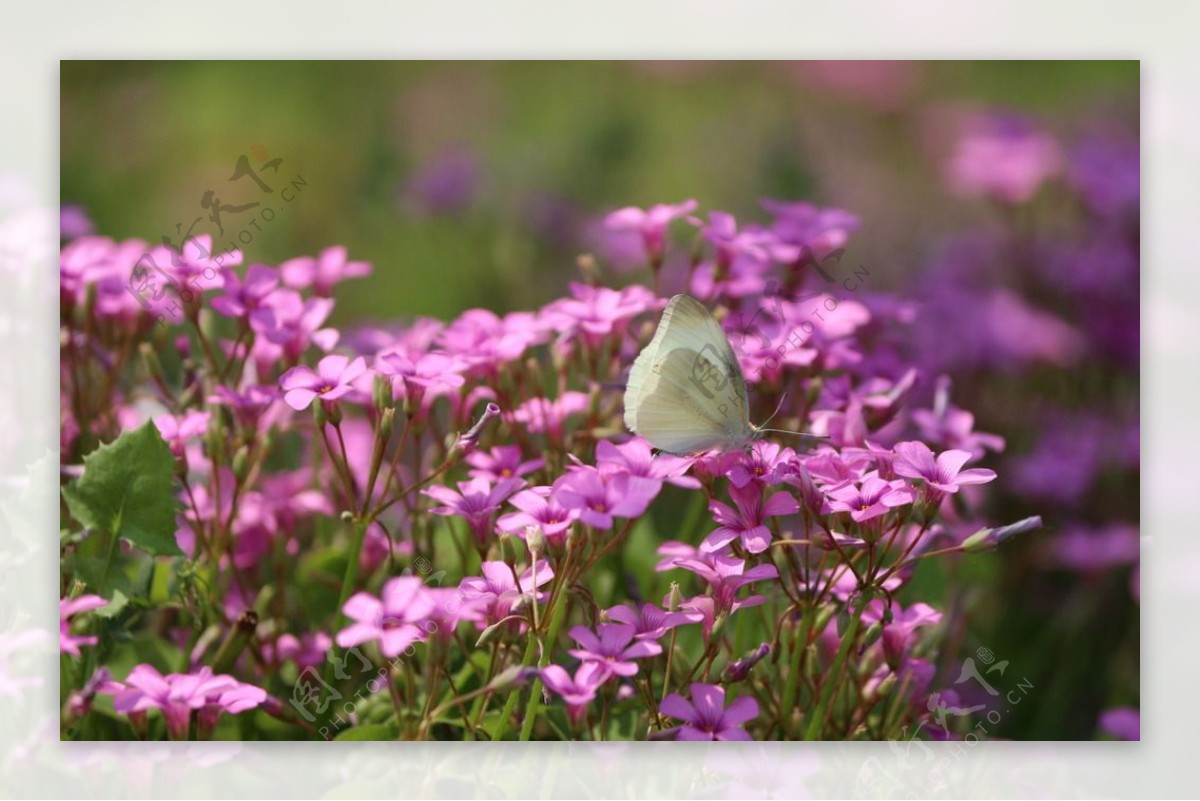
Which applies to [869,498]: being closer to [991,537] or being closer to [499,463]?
[991,537]

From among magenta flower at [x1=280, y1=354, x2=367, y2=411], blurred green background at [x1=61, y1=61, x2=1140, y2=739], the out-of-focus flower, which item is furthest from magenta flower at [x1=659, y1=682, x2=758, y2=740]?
the out-of-focus flower

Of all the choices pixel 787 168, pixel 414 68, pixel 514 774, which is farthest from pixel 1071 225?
pixel 514 774

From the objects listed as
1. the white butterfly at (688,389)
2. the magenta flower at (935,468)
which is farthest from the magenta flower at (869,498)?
the white butterfly at (688,389)

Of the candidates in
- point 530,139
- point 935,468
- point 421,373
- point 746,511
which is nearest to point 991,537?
point 935,468

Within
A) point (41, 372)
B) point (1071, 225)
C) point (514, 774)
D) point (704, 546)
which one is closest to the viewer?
point (704, 546)

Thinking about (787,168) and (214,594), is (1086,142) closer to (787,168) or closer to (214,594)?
(787,168)

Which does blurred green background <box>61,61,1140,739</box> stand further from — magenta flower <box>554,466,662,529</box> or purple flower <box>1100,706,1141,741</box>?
magenta flower <box>554,466,662,529</box>
